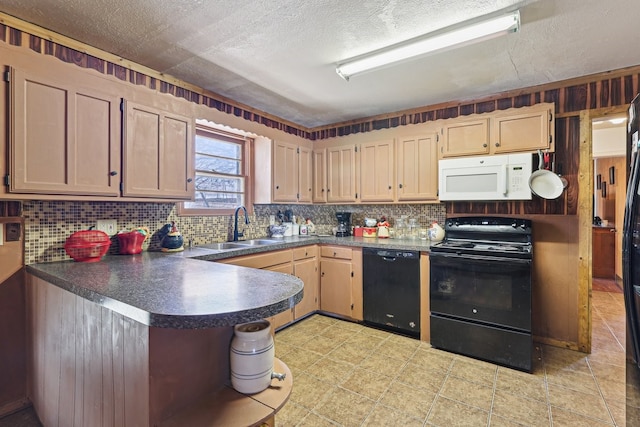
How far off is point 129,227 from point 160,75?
123 centimetres

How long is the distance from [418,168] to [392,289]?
4.27ft

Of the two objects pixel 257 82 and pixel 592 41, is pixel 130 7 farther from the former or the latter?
pixel 592 41

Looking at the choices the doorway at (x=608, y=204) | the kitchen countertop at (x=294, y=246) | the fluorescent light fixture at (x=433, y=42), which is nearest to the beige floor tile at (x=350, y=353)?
the kitchen countertop at (x=294, y=246)

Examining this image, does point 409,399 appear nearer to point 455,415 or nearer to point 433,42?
point 455,415

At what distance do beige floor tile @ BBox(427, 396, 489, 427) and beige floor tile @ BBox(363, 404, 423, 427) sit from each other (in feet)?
0.33

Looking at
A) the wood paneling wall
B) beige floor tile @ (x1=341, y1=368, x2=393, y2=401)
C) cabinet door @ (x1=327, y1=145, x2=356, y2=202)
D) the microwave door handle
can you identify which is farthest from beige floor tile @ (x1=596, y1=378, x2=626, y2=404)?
cabinet door @ (x1=327, y1=145, x2=356, y2=202)

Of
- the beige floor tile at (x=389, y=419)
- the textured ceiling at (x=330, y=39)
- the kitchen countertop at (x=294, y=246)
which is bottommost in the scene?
the beige floor tile at (x=389, y=419)

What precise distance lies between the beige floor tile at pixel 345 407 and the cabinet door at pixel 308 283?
1.28 m

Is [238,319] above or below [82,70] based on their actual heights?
below

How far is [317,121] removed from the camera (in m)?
3.94

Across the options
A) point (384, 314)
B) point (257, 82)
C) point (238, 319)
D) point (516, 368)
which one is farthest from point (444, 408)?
point (257, 82)

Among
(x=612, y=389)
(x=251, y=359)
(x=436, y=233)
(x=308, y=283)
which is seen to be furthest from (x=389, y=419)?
(x=436, y=233)

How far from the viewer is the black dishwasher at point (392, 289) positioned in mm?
2914

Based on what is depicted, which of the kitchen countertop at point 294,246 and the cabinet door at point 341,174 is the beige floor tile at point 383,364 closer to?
the kitchen countertop at point 294,246
